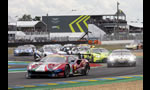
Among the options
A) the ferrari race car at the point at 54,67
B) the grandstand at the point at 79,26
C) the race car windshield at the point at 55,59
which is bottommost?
the ferrari race car at the point at 54,67

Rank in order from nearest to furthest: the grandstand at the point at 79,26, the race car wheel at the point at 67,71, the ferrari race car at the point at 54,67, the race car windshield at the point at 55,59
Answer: the ferrari race car at the point at 54,67, the race car wheel at the point at 67,71, the race car windshield at the point at 55,59, the grandstand at the point at 79,26

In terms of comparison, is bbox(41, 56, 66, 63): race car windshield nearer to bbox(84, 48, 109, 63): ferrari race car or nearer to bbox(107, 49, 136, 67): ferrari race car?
bbox(107, 49, 136, 67): ferrari race car

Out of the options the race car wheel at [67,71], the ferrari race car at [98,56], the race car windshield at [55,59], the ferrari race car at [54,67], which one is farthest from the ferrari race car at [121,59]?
the race car wheel at [67,71]

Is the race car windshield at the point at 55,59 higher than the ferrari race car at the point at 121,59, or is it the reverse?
the race car windshield at the point at 55,59

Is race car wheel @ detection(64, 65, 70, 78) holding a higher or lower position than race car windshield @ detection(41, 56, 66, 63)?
lower

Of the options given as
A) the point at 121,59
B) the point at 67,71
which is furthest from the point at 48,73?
the point at 121,59

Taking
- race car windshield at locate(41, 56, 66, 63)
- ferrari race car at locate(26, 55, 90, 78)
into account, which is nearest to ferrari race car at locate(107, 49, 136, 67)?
ferrari race car at locate(26, 55, 90, 78)

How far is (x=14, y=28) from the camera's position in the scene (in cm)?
9131

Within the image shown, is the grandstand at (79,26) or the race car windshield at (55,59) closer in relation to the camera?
the race car windshield at (55,59)

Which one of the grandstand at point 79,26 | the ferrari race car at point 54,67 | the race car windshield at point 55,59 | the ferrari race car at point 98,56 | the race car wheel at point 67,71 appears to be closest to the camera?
the ferrari race car at point 54,67

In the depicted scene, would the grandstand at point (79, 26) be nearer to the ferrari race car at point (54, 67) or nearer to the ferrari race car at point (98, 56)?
the ferrari race car at point (98, 56)

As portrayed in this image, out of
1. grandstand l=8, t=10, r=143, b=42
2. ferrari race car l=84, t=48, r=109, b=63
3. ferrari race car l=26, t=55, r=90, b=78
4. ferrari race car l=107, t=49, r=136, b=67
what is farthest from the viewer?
grandstand l=8, t=10, r=143, b=42
